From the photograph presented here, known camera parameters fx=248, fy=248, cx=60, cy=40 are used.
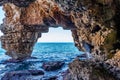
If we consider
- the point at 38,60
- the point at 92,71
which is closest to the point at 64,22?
the point at 92,71

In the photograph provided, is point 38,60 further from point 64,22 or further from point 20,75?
point 20,75

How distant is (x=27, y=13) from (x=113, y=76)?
17006 millimetres

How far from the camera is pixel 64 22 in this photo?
70.1ft

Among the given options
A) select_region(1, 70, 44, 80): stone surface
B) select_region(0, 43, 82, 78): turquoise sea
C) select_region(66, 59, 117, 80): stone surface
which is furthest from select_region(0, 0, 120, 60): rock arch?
select_region(1, 70, 44, 80): stone surface

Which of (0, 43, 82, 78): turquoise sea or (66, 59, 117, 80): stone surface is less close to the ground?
(66, 59, 117, 80): stone surface

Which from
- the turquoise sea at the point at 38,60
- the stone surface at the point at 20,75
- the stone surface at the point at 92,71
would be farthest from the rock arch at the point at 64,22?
the stone surface at the point at 20,75

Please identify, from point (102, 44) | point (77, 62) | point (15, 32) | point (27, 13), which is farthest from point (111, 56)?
point (15, 32)

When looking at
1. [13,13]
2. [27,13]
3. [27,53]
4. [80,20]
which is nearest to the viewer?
[80,20]

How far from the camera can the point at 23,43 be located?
2780 centimetres

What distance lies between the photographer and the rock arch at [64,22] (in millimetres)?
10312

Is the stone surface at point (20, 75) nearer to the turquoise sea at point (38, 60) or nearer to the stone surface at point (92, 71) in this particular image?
the turquoise sea at point (38, 60)

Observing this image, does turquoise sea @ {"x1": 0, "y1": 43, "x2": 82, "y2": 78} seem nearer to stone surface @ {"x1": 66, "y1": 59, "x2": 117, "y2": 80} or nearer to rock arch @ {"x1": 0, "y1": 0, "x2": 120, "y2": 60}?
rock arch @ {"x1": 0, "y1": 0, "x2": 120, "y2": 60}

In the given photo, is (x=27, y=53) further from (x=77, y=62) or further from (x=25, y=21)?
(x=77, y=62)

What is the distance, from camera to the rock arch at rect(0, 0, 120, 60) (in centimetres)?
1031
